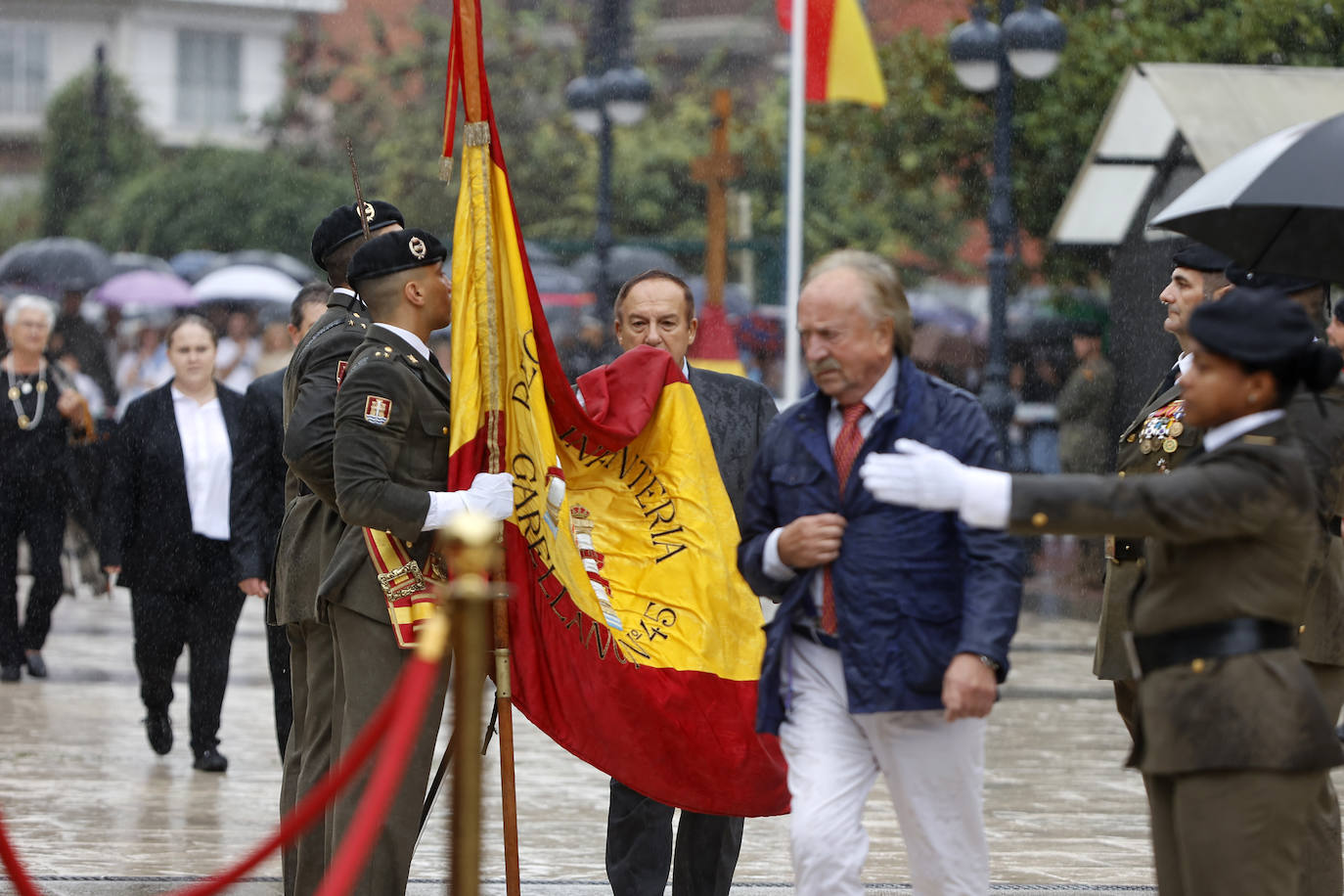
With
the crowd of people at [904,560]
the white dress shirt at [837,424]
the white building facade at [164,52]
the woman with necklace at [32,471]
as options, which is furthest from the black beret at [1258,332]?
the white building facade at [164,52]

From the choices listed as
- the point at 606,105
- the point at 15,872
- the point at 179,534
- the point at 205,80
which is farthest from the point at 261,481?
the point at 205,80

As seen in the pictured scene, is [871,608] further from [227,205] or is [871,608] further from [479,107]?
[227,205]

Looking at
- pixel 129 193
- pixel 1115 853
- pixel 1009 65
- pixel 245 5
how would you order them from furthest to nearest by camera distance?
pixel 245 5
pixel 129 193
pixel 1009 65
pixel 1115 853

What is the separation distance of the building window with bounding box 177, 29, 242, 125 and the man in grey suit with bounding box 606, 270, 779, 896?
2276 inches

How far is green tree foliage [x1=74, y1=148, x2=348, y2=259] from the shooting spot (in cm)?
4022

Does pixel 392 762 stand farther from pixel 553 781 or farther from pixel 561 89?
pixel 561 89

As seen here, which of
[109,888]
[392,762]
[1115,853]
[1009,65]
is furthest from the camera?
[1009,65]

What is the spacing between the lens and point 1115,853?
23.5ft

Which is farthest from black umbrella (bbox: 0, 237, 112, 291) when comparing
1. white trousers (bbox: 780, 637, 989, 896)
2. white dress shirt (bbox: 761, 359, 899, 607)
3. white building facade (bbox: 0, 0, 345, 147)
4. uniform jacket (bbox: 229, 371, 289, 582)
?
white building facade (bbox: 0, 0, 345, 147)

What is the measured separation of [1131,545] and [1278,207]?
1071 millimetres

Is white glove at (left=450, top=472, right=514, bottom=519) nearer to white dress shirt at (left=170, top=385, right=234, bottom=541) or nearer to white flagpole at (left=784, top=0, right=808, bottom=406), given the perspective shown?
white dress shirt at (left=170, top=385, right=234, bottom=541)

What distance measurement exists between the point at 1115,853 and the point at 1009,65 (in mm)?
10371

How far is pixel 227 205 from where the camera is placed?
4097 cm

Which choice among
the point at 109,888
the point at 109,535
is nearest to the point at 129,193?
the point at 109,535
